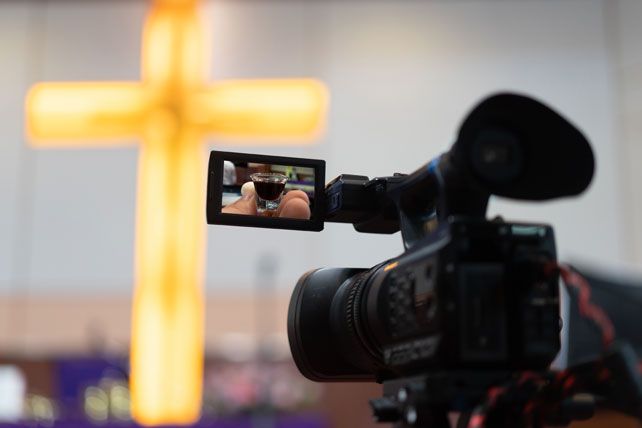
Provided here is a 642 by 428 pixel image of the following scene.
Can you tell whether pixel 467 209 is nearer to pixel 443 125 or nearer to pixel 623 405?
pixel 623 405

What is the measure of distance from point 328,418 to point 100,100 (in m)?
1.19

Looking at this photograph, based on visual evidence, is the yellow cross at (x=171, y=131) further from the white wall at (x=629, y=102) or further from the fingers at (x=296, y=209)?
the fingers at (x=296, y=209)

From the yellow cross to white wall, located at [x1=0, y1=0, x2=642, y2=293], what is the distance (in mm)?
206

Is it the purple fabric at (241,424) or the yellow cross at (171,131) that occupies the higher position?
the yellow cross at (171,131)

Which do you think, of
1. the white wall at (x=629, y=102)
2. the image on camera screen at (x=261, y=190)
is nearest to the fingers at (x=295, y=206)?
the image on camera screen at (x=261, y=190)

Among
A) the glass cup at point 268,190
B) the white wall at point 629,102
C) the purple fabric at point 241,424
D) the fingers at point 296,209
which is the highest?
the white wall at point 629,102

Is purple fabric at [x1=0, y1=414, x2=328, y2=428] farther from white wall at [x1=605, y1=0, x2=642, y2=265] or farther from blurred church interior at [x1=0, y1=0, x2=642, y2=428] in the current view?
white wall at [x1=605, y1=0, x2=642, y2=265]

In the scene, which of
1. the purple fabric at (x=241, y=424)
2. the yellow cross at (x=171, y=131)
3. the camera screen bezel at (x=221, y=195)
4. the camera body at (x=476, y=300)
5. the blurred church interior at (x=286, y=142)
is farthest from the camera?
the blurred church interior at (x=286, y=142)

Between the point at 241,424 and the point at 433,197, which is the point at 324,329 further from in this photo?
the point at 241,424

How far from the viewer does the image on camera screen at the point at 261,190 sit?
70 cm

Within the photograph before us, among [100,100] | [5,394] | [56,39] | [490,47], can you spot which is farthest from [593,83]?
[5,394]

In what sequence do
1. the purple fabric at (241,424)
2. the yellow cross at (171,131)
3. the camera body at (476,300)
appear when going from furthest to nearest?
the yellow cross at (171,131) < the purple fabric at (241,424) < the camera body at (476,300)

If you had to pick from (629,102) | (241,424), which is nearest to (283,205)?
(241,424)

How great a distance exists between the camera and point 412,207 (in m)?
0.69
